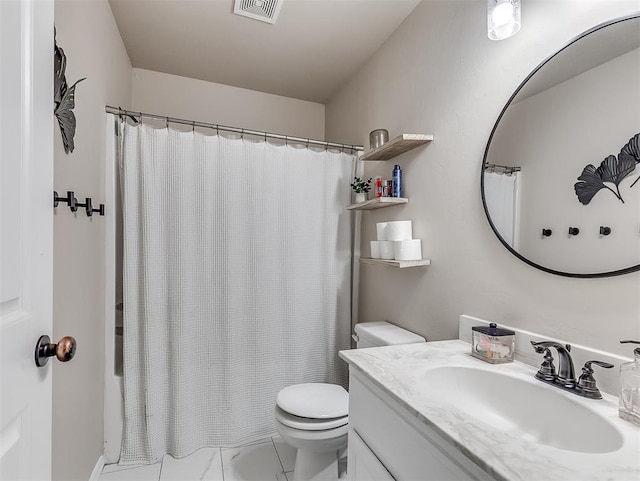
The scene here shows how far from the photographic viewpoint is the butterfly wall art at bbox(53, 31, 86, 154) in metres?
1.05

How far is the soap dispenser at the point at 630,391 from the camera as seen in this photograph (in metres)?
0.72

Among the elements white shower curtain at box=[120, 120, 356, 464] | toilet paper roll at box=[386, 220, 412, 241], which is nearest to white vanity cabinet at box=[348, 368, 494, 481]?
toilet paper roll at box=[386, 220, 412, 241]

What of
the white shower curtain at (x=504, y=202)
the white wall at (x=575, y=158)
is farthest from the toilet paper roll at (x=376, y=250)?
the white wall at (x=575, y=158)

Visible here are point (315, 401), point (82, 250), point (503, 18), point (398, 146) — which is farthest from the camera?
point (398, 146)

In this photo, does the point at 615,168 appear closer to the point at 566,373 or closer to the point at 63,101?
the point at 566,373

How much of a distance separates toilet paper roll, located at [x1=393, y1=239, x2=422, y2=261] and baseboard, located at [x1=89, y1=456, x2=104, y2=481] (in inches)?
68.6

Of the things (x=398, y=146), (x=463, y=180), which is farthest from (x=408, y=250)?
(x=398, y=146)

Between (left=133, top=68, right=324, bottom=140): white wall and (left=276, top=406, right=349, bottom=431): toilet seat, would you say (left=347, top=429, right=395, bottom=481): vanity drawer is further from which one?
(left=133, top=68, right=324, bottom=140): white wall

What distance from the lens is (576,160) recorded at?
38.1 inches

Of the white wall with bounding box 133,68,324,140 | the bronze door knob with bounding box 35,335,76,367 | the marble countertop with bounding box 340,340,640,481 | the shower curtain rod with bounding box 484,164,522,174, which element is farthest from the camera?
the white wall with bounding box 133,68,324,140

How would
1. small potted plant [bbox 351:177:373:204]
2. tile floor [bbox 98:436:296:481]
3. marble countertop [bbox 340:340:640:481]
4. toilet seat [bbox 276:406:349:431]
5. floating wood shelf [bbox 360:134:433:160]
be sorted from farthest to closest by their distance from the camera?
1. small potted plant [bbox 351:177:373:204]
2. tile floor [bbox 98:436:296:481]
3. floating wood shelf [bbox 360:134:433:160]
4. toilet seat [bbox 276:406:349:431]
5. marble countertop [bbox 340:340:640:481]

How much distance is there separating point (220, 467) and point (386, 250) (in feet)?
4.57

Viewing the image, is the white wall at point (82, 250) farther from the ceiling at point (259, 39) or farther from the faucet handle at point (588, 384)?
the faucet handle at point (588, 384)

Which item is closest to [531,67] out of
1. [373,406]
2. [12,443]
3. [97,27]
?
[373,406]
